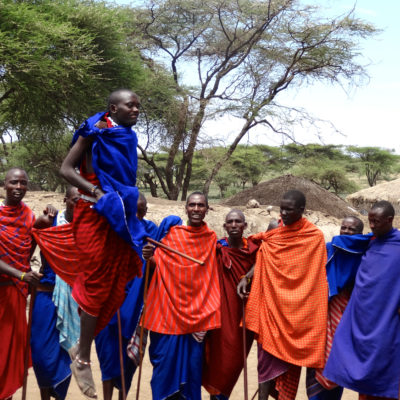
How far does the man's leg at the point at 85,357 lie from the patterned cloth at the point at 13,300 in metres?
1.04

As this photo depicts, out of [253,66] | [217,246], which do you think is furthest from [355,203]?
[217,246]

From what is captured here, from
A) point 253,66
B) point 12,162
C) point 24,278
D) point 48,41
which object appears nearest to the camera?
point 24,278

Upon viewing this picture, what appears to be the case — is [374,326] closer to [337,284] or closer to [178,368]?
[337,284]

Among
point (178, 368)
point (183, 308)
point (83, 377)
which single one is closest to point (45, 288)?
point (183, 308)

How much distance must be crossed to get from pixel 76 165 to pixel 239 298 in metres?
2.01

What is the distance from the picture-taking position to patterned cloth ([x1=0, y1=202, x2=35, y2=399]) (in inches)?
148

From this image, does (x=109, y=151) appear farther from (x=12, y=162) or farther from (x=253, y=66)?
(x=12, y=162)

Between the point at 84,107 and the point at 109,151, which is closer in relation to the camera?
the point at 109,151

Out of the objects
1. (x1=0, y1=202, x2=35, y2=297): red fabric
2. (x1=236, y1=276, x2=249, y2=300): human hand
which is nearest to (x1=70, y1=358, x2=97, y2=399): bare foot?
(x1=0, y1=202, x2=35, y2=297): red fabric

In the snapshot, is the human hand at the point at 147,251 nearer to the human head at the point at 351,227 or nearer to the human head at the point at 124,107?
the human head at the point at 124,107

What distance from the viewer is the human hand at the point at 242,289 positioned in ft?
13.1

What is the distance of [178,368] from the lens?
154 inches

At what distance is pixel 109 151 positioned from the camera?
111 inches

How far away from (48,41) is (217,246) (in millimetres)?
11011
